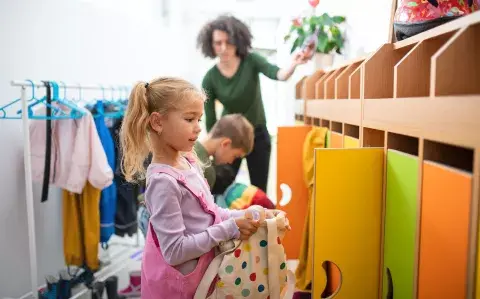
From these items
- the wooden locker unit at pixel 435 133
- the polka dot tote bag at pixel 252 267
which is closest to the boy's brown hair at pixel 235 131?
the wooden locker unit at pixel 435 133

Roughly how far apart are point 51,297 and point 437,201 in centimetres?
192

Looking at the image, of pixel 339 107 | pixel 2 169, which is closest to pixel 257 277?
pixel 339 107

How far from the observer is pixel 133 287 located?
2.45 metres

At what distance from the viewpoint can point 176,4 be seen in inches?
168

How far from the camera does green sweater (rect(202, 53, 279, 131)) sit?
105 inches

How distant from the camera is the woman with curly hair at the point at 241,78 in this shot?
A: 2652 mm

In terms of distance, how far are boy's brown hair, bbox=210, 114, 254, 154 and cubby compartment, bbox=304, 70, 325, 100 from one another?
1.87ft

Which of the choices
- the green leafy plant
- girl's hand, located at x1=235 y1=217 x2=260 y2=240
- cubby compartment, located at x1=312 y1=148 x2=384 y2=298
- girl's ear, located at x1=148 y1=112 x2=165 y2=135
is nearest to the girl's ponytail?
girl's ear, located at x1=148 y1=112 x2=165 y2=135

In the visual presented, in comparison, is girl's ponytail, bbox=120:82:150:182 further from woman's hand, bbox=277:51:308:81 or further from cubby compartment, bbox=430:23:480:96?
woman's hand, bbox=277:51:308:81

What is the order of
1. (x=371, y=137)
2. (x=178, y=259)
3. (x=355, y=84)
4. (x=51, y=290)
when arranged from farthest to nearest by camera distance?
1. (x=51, y=290)
2. (x=355, y=84)
3. (x=371, y=137)
4. (x=178, y=259)

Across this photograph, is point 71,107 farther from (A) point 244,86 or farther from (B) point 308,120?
(B) point 308,120

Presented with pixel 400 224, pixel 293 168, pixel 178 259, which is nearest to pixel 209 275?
pixel 178 259

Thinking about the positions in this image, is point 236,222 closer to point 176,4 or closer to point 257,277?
point 257,277

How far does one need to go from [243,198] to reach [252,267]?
1000mm
